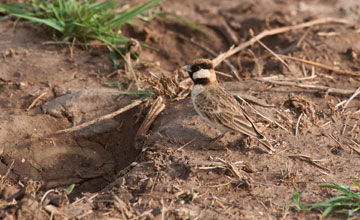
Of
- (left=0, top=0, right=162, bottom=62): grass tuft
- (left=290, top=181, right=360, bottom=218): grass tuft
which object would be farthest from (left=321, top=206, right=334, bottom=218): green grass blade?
(left=0, top=0, right=162, bottom=62): grass tuft

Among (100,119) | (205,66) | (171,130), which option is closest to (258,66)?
(205,66)

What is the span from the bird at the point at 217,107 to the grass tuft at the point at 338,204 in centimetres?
96

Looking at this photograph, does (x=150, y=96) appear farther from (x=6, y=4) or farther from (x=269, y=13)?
(x=269, y=13)

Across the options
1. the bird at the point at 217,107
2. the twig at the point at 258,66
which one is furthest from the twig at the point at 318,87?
the bird at the point at 217,107

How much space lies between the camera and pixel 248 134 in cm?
533

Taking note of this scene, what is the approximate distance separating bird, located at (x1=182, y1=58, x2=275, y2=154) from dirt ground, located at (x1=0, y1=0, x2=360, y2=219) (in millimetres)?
176

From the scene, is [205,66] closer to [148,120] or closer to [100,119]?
[148,120]

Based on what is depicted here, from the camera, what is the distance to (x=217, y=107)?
5621mm

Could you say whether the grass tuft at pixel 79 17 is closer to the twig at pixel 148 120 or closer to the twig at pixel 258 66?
the twig at pixel 148 120

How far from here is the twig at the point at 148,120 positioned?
19.6 feet

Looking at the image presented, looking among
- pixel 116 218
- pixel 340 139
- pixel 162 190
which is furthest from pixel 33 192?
pixel 340 139

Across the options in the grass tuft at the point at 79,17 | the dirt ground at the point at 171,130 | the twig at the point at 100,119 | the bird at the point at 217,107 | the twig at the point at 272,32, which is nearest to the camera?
the dirt ground at the point at 171,130

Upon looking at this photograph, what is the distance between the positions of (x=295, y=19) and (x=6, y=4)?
5.07 metres

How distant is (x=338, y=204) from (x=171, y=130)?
7.09ft
